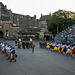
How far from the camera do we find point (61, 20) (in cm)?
6906

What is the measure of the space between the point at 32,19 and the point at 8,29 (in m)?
23.0

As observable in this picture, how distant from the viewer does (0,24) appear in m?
76.2

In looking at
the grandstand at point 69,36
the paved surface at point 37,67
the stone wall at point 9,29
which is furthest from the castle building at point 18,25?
the paved surface at point 37,67

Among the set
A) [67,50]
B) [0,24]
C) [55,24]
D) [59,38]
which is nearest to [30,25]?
[0,24]

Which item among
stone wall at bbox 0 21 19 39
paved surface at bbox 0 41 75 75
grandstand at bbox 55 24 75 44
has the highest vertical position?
stone wall at bbox 0 21 19 39

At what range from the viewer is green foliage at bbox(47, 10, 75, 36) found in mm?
68875

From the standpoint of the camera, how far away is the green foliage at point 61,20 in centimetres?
6888

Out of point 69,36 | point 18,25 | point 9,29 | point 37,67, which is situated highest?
point 18,25

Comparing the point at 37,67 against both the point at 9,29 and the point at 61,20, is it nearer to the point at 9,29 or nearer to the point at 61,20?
the point at 61,20

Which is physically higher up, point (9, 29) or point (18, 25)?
point (18, 25)

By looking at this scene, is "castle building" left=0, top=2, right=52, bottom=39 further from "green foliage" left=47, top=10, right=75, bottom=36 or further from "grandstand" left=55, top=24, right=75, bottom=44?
"grandstand" left=55, top=24, right=75, bottom=44

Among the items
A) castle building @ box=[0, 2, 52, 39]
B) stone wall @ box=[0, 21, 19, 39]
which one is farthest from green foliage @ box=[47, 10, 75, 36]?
stone wall @ box=[0, 21, 19, 39]

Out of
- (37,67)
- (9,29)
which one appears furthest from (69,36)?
(9,29)

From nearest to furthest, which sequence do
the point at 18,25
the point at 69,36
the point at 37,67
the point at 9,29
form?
the point at 37,67 → the point at 69,36 → the point at 9,29 → the point at 18,25
